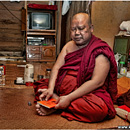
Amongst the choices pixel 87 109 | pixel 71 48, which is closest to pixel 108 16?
pixel 71 48

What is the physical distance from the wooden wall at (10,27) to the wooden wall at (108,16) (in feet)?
8.42

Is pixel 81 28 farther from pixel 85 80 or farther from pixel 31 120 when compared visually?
pixel 31 120

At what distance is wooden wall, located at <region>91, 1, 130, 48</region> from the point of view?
2691mm

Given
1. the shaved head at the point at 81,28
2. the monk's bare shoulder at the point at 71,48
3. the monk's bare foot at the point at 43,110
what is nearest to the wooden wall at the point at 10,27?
the monk's bare shoulder at the point at 71,48

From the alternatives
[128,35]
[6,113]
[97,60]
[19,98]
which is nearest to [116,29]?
[128,35]

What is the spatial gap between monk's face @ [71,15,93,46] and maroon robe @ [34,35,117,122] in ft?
0.19

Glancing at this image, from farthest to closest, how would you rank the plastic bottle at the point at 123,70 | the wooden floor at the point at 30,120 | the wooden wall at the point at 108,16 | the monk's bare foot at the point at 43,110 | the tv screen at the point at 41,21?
the tv screen at the point at 41,21 → the wooden wall at the point at 108,16 → the plastic bottle at the point at 123,70 → the monk's bare foot at the point at 43,110 → the wooden floor at the point at 30,120

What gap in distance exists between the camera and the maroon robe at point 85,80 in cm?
116

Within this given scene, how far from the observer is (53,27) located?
4.65 m

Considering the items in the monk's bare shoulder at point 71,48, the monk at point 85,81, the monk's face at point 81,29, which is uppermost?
the monk's face at point 81,29

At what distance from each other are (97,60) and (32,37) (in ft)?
10.8

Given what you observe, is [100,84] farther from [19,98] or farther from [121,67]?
[121,67]

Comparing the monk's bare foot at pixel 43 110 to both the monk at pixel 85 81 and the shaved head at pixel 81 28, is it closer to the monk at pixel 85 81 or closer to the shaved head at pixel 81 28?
the monk at pixel 85 81

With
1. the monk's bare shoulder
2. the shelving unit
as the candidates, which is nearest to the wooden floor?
the monk's bare shoulder
